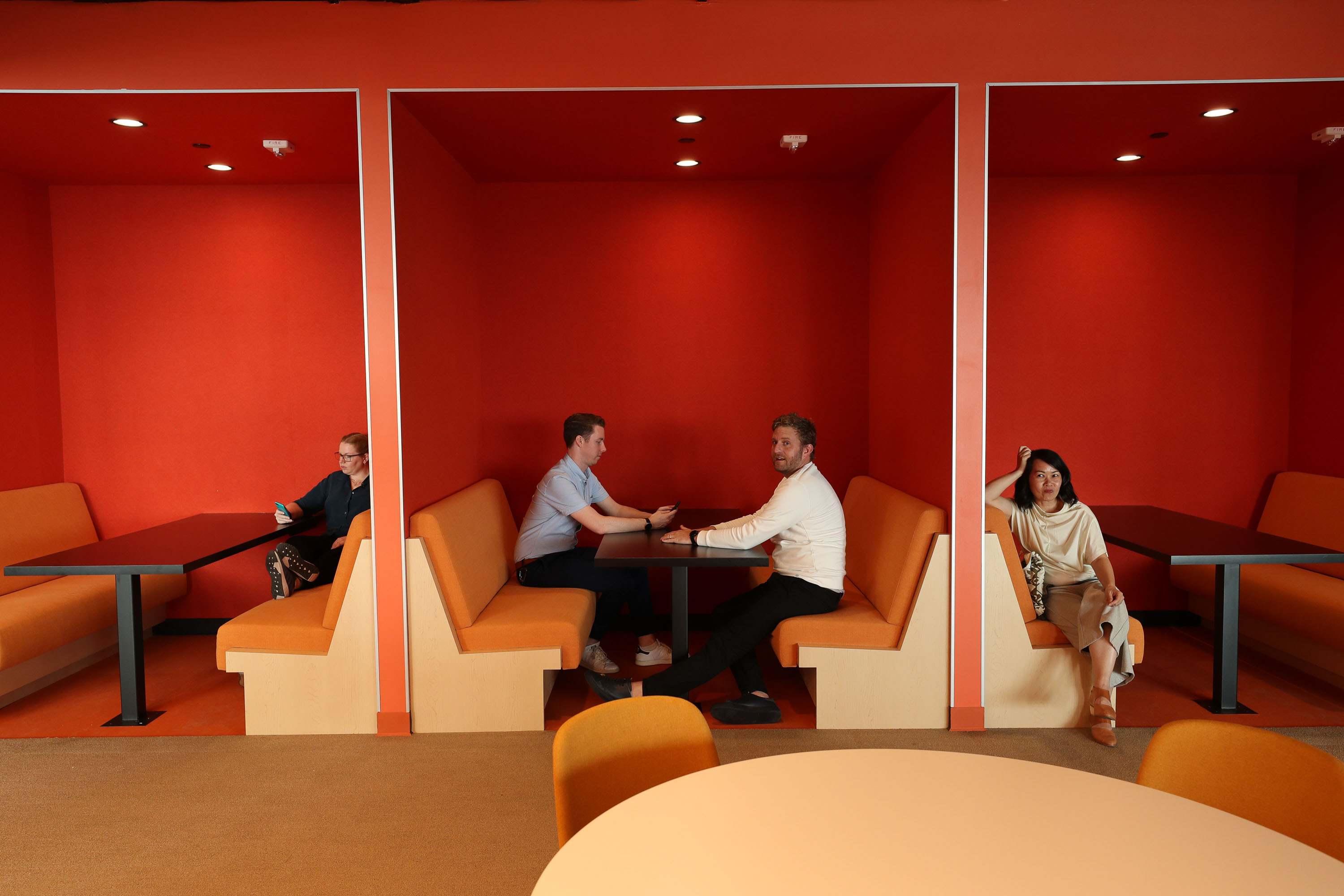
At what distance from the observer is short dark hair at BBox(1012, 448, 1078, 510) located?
11.8ft

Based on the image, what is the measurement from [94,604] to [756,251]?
4200 millimetres

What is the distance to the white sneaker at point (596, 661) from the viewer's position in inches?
156

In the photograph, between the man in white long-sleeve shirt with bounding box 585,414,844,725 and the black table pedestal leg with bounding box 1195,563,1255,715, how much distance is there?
5.75 feet

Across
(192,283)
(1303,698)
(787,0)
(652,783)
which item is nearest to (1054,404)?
(1303,698)

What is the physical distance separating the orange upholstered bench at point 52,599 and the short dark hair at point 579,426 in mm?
2176

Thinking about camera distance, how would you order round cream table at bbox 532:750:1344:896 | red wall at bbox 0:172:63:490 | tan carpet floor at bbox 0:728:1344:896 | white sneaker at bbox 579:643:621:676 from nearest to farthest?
1. round cream table at bbox 532:750:1344:896
2. tan carpet floor at bbox 0:728:1344:896
3. white sneaker at bbox 579:643:621:676
4. red wall at bbox 0:172:63:490

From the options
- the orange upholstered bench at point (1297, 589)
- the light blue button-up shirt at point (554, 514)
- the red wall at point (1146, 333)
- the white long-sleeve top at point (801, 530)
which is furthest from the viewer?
the red wall at point (1146, 333)

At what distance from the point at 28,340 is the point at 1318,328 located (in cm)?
773

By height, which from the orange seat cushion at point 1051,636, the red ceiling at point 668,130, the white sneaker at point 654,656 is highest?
the red ceiling at point 668,130

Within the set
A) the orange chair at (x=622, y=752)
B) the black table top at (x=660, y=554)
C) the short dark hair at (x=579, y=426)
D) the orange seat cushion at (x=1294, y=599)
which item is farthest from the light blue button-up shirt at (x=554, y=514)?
the orange seat cushion at (x=1294, y=599)

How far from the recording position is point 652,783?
1.75m

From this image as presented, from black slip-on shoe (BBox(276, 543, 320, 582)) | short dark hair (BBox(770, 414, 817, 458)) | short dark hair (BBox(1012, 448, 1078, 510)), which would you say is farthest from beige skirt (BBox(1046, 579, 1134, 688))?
black slip-on shoe (BBox(276, 543, 320, 582))

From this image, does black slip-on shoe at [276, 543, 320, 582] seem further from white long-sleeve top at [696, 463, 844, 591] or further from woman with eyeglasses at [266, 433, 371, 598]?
white long-sleeve top at [696, 463, 844, 591]

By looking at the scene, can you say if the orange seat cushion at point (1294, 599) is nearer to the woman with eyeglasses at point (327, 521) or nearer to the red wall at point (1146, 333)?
the red wall at point (1146, 333)
